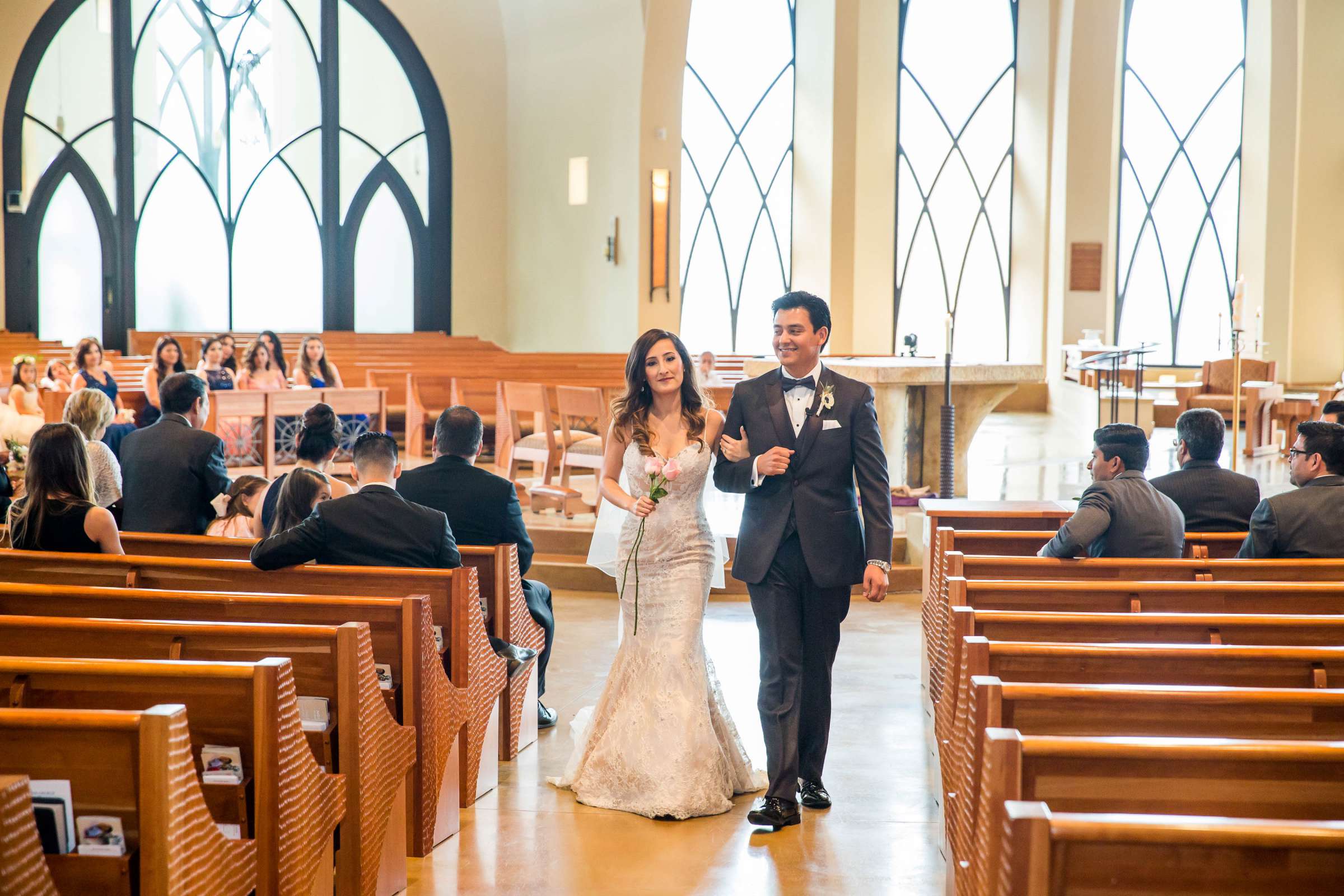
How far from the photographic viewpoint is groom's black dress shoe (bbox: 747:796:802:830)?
3.16 meters

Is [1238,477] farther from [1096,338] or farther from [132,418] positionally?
[1096,338]

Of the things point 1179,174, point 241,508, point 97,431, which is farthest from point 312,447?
point 1179,174

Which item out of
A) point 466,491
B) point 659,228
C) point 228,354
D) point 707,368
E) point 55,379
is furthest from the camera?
point 659,228

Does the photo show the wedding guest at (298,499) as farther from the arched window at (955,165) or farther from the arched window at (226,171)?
the arched window at (955,165)

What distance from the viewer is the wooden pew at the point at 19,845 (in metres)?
1.55

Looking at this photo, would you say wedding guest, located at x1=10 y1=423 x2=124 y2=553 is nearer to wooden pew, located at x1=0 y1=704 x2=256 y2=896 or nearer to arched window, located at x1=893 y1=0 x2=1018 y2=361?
wooden pew, located at x1=0 y1=704 x2=256 y2=896

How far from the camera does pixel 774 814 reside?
10.4 feet

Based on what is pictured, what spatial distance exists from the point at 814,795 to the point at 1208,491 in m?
1.80

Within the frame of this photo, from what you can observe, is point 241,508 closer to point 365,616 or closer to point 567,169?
point 365,616

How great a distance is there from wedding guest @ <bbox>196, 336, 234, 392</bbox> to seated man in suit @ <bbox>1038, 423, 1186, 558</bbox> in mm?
6637

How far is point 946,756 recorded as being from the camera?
2898 mm

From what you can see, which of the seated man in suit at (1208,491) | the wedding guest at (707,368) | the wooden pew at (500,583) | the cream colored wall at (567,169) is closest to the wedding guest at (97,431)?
the wooden pew at (500,583)

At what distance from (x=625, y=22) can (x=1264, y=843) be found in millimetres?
12704

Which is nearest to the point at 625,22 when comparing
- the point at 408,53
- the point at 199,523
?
the point at 408,53
